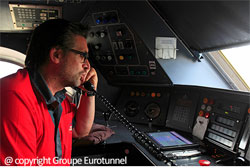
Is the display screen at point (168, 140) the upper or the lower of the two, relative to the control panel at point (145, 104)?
lower

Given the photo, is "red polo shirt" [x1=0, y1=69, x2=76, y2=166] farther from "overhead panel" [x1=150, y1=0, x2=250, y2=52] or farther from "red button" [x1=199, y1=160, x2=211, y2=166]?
"overhead panel" [x1=150, y1=0, x2=250, y2=52]

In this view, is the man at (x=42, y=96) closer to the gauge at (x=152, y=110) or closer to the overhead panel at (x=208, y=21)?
the overhead panel at (x=208, y=21)

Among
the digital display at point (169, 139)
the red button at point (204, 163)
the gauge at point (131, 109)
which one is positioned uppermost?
the gauge at point (131, 109)

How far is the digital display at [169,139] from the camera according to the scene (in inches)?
63.4

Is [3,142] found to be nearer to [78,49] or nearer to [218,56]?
[78,49]

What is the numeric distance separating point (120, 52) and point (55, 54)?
1.35 metres

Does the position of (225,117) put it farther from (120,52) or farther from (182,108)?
(120,52)

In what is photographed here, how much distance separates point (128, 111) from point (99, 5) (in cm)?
118

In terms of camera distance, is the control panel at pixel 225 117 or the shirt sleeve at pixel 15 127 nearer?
the shirt sleeve at pixel 15 127

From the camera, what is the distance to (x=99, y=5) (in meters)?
2.15

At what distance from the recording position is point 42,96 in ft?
3.53

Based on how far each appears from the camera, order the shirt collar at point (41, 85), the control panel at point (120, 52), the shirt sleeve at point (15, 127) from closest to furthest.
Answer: the shirt sleeve at point (15, 127) < the shirt collar at point (41, 85) < the control panel at point (120, 52)

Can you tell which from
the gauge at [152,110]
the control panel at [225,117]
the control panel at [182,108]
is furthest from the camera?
the gauge at [152,110]

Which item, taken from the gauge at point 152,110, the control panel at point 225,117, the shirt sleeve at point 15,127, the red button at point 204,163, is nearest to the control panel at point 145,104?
the gauge at point 152,110
